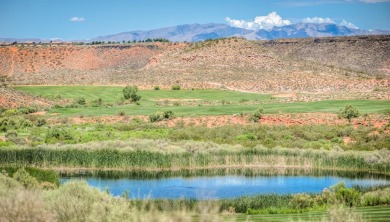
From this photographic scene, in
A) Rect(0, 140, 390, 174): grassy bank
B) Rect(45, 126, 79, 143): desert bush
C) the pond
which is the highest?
Rect(45, 126, 79, 143): desert bush

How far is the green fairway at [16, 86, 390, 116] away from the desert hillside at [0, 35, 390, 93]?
10.6 metres

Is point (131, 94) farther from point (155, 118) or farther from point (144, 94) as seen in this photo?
point (155, 118)

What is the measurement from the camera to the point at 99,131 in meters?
53.1

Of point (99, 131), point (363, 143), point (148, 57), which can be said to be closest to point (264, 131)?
point (363, 143)

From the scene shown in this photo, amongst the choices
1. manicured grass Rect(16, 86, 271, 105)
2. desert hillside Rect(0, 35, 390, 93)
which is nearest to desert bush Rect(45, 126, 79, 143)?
manicured grass Rect(16, 86, 271, 105)

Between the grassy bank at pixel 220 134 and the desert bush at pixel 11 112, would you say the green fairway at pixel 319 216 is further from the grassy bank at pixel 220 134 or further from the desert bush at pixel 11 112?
the desert bush at pixel 11 112

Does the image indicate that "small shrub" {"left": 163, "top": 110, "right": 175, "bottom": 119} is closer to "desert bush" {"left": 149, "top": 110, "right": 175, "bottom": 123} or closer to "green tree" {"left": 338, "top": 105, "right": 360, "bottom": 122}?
"desert bush" {"left": 149, "top": 110, "right": 175, "bottom": 123}

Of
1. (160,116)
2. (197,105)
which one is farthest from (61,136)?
(197,105)

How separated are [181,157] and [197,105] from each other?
3741cm

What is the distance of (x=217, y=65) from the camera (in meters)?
119

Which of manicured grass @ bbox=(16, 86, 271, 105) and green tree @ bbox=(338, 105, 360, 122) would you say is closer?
green tree @ bbox=(338, 105, 360, 122)

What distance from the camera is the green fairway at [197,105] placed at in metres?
66.1

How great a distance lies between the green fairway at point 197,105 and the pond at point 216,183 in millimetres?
27918

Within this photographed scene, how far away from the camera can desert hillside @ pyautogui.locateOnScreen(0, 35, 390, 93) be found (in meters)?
103
